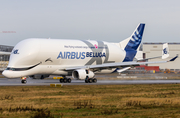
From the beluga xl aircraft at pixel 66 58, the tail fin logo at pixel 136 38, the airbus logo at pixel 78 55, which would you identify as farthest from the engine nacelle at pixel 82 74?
the tail fin logo at pixel 136 38

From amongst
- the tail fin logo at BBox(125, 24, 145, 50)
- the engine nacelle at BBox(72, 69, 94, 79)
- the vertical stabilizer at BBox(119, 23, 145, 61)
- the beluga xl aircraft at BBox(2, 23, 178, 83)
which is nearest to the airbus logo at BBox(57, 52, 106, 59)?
the beluga xl aircraft at BBox(2, 23, 178, 83)

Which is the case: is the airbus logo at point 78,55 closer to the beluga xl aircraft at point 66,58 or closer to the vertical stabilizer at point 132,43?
the beluga xl aircraft at point 66,58

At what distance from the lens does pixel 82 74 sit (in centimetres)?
4606

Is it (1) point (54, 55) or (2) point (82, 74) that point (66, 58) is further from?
(2) point (82, 74)

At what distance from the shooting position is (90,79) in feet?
157

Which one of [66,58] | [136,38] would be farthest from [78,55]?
[136,38]

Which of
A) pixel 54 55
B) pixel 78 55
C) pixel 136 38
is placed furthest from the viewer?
pixel 136 38

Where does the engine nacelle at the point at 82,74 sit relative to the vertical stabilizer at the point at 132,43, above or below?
below

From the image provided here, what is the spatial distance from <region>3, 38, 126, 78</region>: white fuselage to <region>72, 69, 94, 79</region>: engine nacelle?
1867 millimetres

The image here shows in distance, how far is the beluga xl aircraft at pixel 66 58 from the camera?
4397 centimetres

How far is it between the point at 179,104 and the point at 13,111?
1058cm

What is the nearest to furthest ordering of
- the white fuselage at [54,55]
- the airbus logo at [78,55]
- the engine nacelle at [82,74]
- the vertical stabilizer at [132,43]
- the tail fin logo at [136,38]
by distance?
the white fuselage at [54,55], the engine nacelle at [82,74], the airbus logo at [78,55], the vertical stabilizer at [132,43], the tail fin logo at [136,38]

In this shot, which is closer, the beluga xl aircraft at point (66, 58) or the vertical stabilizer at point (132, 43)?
the beluga xl aircraft at point (66, 58)

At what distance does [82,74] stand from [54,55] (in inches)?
192
